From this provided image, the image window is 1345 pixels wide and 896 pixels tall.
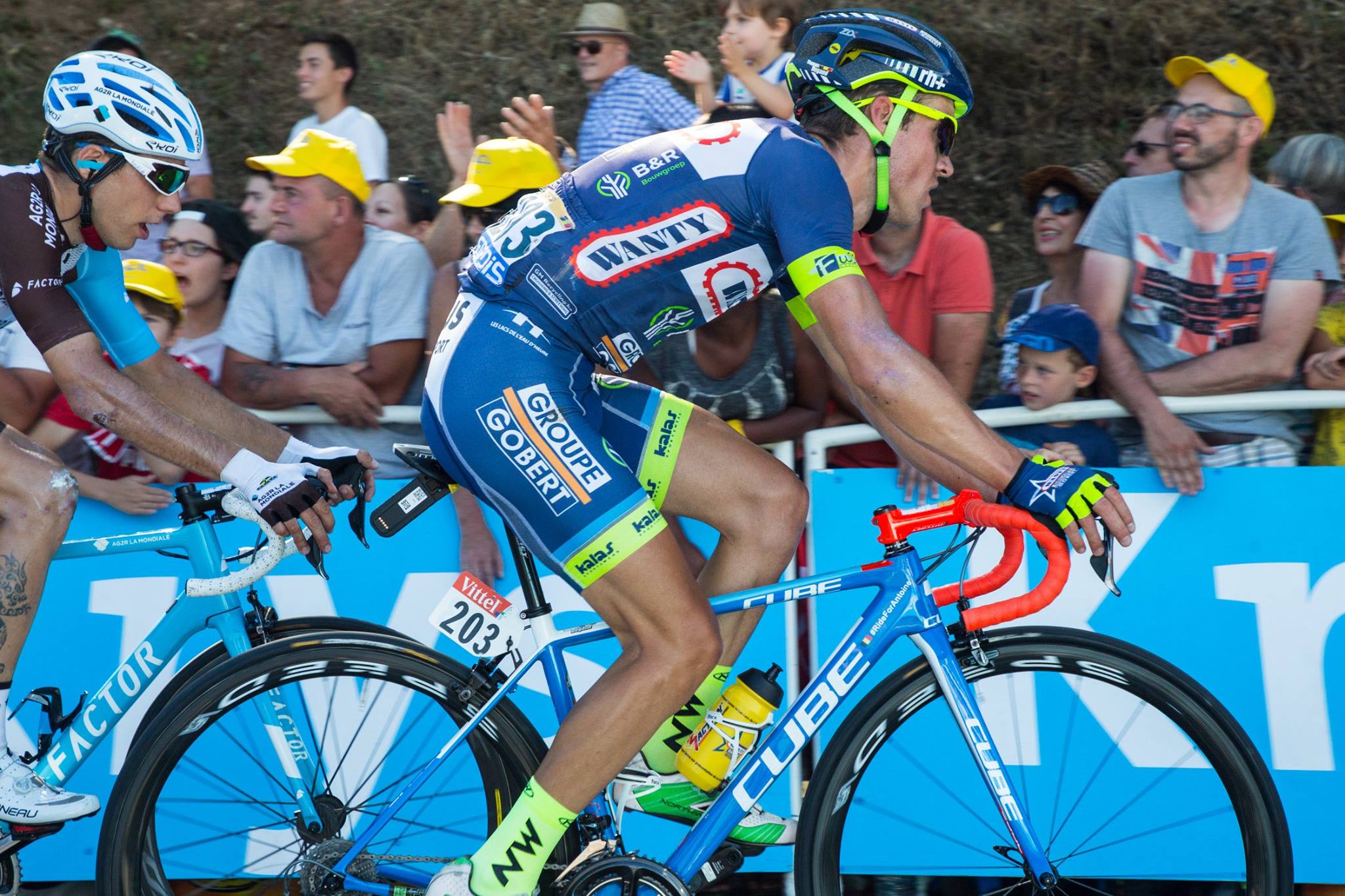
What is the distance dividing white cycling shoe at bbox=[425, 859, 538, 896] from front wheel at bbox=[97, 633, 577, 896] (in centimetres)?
17

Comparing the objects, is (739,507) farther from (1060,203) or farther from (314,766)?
(1060,203)

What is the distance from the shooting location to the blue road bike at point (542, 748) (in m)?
2.88

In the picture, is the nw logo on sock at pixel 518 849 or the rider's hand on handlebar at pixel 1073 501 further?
the nw logo on sock at pixel 518 849

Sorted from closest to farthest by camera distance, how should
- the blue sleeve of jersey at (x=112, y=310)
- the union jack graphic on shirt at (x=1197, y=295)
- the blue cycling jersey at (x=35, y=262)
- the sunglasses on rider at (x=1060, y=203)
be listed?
1. the blue cycling jersey at (x=35, y=262)
2. the blue sleeve of jersey at (x=112, y=310)
3. the union jack graphic on shirt at (x=1197, y=295)
4. the sunglasses on rider at (x=1060, y=203)

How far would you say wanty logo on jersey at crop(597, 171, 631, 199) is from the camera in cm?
286

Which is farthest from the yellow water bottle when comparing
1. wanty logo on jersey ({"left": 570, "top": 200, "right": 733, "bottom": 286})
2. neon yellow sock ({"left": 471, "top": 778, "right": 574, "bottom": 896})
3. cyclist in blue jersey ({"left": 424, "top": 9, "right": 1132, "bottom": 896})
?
wanty logo on jersey ({"left": 570, "top": 200, "right": 733, "bottom": 286})

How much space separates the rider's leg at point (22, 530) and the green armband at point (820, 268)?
6.52ft

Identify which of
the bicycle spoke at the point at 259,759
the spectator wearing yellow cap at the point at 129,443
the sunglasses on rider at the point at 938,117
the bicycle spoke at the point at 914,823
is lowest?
the bicycle spoke at the point at 914,823

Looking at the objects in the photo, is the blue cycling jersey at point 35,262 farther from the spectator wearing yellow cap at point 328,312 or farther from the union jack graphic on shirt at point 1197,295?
the union jack graphic on shirt at point 1197,295

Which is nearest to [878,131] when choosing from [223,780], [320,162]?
[223,780]

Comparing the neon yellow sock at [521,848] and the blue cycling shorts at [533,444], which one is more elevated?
the blue cycling shorts at [533,444]

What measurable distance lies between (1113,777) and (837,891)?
1.28 metres

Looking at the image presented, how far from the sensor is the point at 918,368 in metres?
2.63

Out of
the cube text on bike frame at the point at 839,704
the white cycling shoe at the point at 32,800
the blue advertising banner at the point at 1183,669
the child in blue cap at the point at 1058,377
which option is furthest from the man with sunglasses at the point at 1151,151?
the white cycling shoe at the point at 32,800
